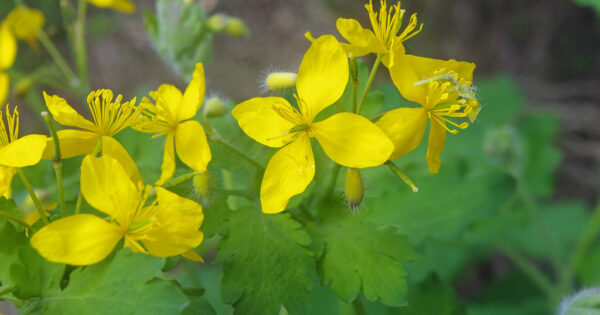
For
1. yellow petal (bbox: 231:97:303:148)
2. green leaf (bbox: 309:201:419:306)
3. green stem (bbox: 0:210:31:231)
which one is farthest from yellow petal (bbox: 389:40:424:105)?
green stem (bbox: 0:210:31:231)

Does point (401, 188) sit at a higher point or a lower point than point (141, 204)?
lower

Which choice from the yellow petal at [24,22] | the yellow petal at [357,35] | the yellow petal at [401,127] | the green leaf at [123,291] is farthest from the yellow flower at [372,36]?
the yellow petal at [24,22]

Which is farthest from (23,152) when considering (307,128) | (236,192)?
(307,128)

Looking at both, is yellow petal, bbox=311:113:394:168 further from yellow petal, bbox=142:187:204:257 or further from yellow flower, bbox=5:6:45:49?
yellow flower, bbox=5:6:45:49

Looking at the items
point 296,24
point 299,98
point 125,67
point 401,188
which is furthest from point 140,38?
point 299,98

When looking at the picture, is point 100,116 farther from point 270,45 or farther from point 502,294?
point 270,45

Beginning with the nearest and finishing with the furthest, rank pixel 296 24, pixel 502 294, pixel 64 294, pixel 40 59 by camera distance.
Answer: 1. pixel 64 294
2. pixel 502 294
3. pixel 40 59
4. pixel 296 24

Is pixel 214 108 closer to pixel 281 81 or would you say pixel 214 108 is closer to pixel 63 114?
pixel 281 81

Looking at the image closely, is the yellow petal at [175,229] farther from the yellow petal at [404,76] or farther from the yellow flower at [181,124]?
the yellow petal at [404,76]
